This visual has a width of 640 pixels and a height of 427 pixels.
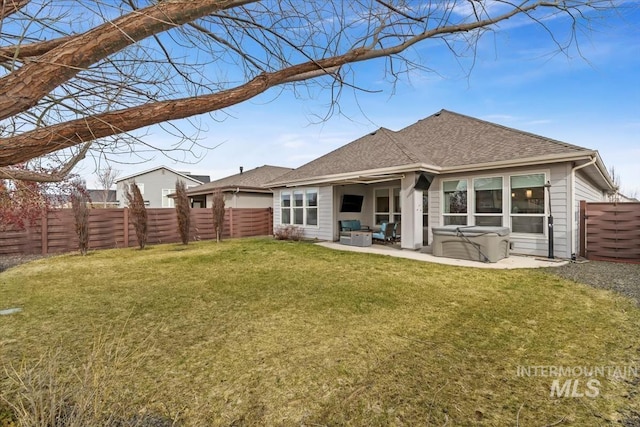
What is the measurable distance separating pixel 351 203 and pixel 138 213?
8774 millimetres

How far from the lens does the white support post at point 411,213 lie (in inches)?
400

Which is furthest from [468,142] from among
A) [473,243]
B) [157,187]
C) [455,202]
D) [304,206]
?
[157,187]

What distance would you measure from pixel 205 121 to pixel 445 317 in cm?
400

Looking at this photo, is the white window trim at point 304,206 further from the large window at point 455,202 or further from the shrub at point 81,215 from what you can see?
the shrub at point 81,215

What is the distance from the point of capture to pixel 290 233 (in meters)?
14.2

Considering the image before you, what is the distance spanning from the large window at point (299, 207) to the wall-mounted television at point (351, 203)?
1.38m

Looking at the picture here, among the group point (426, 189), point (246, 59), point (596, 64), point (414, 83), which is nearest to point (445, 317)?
point (414, 83)

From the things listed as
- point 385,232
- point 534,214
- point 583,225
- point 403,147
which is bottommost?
point 385,232

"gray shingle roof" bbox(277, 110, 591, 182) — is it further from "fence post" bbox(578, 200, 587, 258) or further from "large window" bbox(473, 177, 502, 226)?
"fence post" bbox(578, 200, 587, 258)

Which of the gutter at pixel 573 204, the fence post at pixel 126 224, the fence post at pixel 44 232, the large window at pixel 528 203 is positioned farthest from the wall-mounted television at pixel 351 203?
the fence post at pixel 44 232

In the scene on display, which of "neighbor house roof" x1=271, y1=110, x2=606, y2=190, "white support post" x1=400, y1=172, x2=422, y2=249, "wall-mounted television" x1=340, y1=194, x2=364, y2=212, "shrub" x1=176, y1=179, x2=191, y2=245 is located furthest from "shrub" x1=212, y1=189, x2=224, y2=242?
"white support post" x1=400, y1=172, x2=422, y2=249

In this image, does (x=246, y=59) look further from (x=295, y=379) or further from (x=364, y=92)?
(x=295, y=379)
